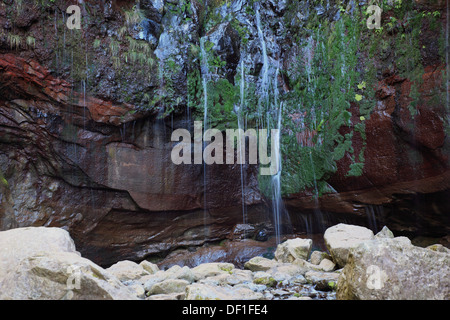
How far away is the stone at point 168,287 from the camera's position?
152 inches

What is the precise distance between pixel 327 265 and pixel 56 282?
3.92 meters

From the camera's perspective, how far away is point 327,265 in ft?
17.0

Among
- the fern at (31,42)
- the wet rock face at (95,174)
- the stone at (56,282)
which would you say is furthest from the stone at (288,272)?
the fern at (31,42)

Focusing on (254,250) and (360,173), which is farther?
(254,250)

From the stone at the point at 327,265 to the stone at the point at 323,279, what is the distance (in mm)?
245

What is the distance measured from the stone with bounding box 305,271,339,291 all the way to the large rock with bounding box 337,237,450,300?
3.40 ft

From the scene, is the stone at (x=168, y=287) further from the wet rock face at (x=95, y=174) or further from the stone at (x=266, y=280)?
the wet rock face at (x=95, y=174)

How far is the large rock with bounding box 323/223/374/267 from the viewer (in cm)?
502

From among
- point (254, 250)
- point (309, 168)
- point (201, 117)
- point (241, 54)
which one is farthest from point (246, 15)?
point (254, 250)

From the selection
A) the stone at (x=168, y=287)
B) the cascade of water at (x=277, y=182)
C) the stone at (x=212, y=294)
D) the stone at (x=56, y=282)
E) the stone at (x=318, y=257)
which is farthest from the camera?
the cascade of water at (x=277, y=182)

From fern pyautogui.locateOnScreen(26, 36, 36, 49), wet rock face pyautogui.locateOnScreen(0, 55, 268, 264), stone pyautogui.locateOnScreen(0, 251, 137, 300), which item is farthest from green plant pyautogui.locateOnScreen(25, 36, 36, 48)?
stone pyautogui.locateOnScreen(0, 251, 137, 300)

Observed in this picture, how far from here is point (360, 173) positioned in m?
8.22
